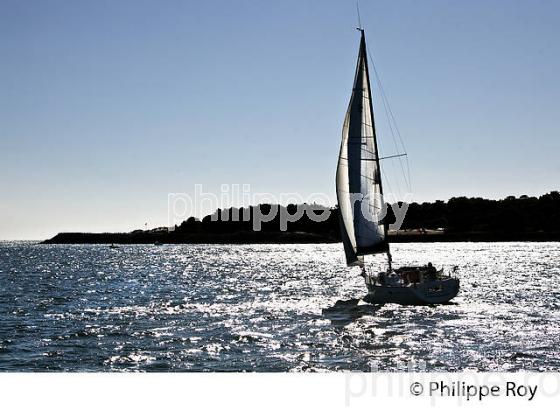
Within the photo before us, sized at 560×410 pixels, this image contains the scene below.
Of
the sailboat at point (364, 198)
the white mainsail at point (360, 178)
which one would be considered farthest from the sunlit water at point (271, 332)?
the white mainsail at point (360, 178)

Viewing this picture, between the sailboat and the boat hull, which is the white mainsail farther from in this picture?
the boat hull

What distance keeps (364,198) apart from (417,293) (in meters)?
6.79

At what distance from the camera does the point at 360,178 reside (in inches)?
1591

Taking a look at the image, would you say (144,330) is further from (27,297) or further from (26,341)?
(27,297)

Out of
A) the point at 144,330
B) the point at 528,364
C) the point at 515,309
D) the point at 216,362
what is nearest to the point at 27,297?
the point at 144,330

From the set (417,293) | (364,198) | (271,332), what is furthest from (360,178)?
(271,332)

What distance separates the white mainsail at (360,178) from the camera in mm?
40344

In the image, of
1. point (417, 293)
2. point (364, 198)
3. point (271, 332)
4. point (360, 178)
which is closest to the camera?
point (271, 332)

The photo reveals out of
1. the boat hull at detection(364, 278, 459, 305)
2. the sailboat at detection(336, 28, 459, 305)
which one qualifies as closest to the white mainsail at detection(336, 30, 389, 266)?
the sailboat at detection(336, 28, 459, 305)

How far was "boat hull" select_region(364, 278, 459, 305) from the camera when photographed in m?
40.1

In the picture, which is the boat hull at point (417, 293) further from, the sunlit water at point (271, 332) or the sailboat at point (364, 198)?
the sunlit water at point (271, 332)

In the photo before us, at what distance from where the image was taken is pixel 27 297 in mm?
53094

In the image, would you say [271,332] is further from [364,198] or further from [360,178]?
[360,178]
